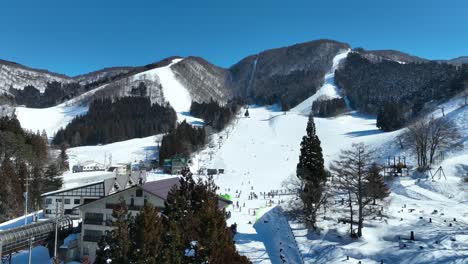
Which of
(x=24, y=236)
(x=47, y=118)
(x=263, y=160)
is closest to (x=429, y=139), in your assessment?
(x=263, y=160)

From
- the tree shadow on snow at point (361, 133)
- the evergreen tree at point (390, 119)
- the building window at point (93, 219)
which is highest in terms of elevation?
the evergreen tree at point (390, 119)

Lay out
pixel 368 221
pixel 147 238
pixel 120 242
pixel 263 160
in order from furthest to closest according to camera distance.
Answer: pixel 263 160 → pixel 368 221 → pixel 147 238 → pixel 120 242

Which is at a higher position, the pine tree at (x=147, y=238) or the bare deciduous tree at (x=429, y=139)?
the bare deciduous tree at (x=429, y=139)

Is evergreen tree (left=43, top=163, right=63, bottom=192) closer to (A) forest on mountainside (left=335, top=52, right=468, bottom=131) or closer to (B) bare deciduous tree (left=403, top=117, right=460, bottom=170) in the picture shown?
(B) bare deciduous tree (left=403, top=117, right=460, bottom=170)

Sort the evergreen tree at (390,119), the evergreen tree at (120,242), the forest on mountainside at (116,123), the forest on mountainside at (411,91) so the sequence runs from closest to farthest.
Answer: the evergreen tree at (120,242)
the evergreen tree at (390,119)
the forest on mountainside at (411,91)
the forest on mountainside at (116,123)

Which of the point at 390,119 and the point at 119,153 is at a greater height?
the point at 390,119

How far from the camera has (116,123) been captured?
Result: 142m

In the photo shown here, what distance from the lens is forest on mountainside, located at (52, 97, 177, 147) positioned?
13450 centimetres

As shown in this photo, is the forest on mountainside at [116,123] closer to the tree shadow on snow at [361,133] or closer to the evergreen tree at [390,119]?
the tree shadow on snow at [361,133]

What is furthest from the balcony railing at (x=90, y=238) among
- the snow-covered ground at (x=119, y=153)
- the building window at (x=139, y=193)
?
the snow-covered ground at (x=119, y=153)

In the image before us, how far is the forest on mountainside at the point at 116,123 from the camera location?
441ft

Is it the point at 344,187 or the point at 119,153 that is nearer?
the point at 344,187

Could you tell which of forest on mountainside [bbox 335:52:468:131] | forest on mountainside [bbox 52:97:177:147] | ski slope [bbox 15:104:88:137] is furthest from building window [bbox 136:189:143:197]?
ski slope [bbox 15:104:88:137]

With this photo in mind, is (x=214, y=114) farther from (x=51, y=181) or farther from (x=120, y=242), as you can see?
(x=120, y=242)
